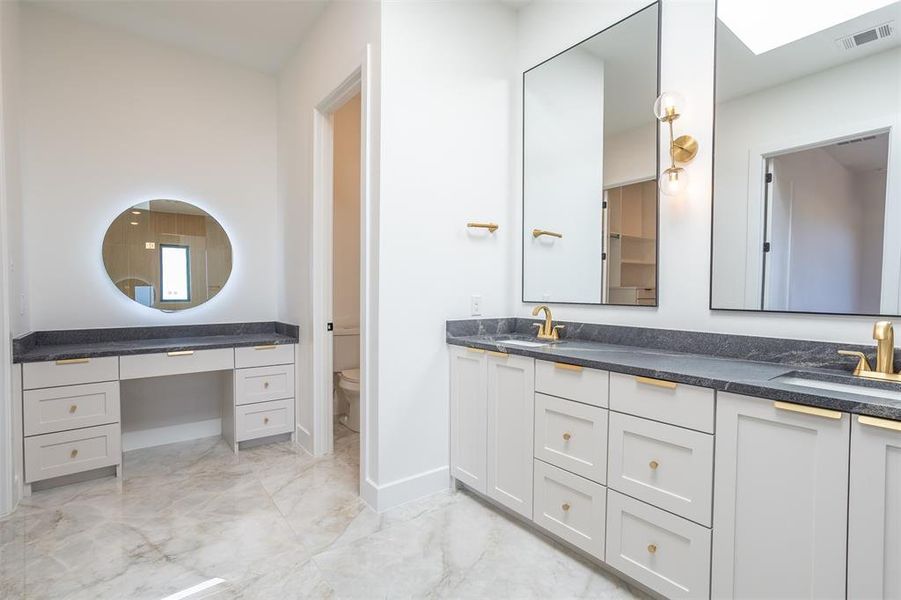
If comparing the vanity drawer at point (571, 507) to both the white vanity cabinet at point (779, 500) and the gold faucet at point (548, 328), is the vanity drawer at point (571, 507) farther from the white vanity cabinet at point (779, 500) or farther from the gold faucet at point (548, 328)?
the gold faucet at point (548, 328)

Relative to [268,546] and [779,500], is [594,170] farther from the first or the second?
[268,546]

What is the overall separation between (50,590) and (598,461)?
207cm

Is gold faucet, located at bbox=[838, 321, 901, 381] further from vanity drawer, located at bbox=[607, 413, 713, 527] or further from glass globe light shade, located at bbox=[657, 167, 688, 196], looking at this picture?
glass globe light shade, located at bbox=[657, 167, 688, 196]

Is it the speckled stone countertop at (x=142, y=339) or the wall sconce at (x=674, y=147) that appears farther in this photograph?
→ the speckled stone countertop at (x=142, y=339)

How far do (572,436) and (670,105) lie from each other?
1430 mm

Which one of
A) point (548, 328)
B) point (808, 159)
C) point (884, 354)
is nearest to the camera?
point (884, 354)

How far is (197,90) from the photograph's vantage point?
3.15 m

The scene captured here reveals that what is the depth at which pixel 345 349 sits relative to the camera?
3711mm

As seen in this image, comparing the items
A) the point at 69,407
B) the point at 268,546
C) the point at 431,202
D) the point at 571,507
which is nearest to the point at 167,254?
the point at 69,407

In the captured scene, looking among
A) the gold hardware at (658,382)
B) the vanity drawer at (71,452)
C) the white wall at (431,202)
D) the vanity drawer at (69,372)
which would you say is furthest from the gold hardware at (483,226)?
the vanity drawer at (71,452)

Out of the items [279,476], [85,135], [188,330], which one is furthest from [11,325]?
[279,476]

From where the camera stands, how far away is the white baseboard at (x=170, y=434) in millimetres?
2993

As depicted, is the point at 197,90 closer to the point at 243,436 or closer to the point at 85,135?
the point at 85,135

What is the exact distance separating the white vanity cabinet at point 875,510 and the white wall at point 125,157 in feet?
11.1
